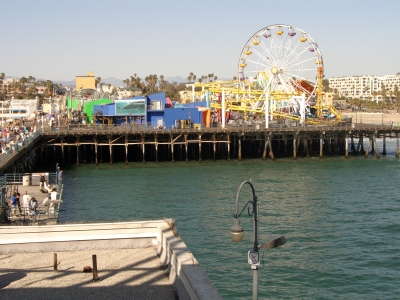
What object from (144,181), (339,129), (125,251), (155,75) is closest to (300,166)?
(339,129)

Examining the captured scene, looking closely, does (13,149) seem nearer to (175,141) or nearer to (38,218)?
(38,218)

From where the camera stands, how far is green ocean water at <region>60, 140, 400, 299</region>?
17.5 metres

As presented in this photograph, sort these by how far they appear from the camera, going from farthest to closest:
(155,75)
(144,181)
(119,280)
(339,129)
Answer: (155,75), (339,129), (144,181), (119,280)

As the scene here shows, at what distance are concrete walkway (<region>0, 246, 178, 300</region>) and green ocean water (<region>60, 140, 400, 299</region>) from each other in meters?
4.88

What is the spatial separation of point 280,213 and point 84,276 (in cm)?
1698

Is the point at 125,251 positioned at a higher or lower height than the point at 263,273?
higher

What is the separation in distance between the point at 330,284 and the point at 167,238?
744cm

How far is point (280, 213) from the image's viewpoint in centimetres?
2719

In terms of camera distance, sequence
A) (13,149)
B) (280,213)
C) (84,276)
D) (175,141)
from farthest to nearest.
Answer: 1. (175,141)
2. (13,149)
3. (280,213)
4. (84,276)

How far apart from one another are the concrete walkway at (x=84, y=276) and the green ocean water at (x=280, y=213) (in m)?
4.88

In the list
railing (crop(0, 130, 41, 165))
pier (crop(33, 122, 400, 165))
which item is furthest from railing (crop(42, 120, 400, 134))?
railing (crop(0, 130, 41, 165))

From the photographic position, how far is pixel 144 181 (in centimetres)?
3778

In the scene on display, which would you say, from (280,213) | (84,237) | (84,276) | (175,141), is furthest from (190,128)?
(84,276)

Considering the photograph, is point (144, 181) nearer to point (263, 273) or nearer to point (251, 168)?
point (251, 168)
